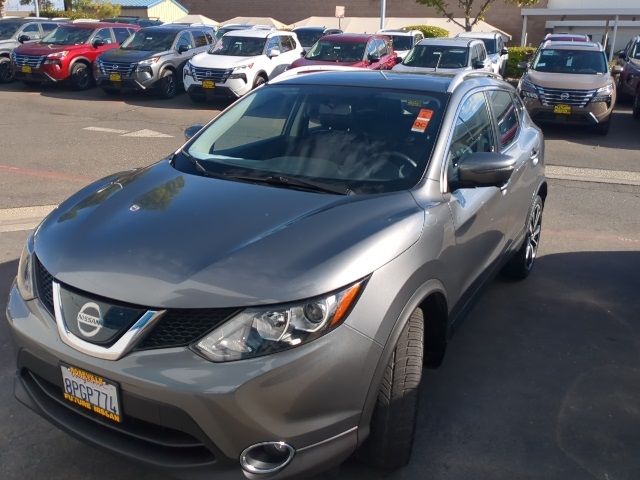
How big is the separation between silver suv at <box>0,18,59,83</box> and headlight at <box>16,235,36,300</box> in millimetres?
17230

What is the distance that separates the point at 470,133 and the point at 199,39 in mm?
15367

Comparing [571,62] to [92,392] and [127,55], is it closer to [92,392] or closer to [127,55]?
[127,55]

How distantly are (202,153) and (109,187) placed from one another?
0.60 m

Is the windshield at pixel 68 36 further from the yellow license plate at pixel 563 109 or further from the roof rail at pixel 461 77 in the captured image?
the roof rail at pixel 461 77

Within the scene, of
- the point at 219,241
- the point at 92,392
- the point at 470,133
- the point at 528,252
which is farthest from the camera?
the point at 528,252

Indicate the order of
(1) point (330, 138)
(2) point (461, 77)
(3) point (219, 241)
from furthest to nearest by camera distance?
(2) point (461, 77) < (1) point (330, 138) < (3) point (219, 241)

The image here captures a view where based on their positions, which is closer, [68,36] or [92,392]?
[92,392]

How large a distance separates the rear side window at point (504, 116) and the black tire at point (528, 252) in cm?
67

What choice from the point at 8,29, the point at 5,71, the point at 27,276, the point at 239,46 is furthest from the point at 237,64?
the point at 27,276

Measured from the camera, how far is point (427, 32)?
33.2m

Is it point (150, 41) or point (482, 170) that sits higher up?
point (482, 170)

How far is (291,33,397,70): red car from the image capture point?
52.2 feet

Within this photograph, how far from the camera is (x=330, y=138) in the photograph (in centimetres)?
386

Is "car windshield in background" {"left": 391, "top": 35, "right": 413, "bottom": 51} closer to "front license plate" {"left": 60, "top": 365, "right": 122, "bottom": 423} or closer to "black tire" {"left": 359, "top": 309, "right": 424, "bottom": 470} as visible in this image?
"black tire" {"left": 359, "top": 309, "right": 424, "bottom": 470}
